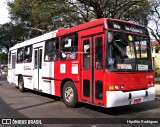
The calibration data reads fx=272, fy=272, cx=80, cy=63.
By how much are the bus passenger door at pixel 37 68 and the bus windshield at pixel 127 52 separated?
200 inches

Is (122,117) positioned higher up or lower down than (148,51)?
lower down

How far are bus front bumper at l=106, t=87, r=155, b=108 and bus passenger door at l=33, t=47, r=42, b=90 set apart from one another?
5210 mm

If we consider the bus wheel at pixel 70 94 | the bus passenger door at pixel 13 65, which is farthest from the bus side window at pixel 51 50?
the bus passenger door at pixel 13 65

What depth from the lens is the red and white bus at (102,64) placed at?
8141mm

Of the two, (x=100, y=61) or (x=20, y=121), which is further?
(x=100, y=61)

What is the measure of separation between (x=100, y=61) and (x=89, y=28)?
1.29m

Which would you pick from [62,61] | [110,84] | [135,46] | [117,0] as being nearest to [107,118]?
[110,84]

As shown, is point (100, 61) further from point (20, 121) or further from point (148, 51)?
point (20, 121)

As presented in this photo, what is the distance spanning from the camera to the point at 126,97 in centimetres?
823

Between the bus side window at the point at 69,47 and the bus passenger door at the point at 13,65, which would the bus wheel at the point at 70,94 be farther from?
the bus passenger door at the point at 13,65

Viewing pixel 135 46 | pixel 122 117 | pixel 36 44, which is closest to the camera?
pixel 122 117

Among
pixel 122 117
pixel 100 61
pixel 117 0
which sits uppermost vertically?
pixel 117 0

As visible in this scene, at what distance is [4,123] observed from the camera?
765cm

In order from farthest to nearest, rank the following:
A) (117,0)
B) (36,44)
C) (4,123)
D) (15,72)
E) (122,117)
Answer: (117,0) → (15,72) → (36,44) → (122,117) → (4,123)
